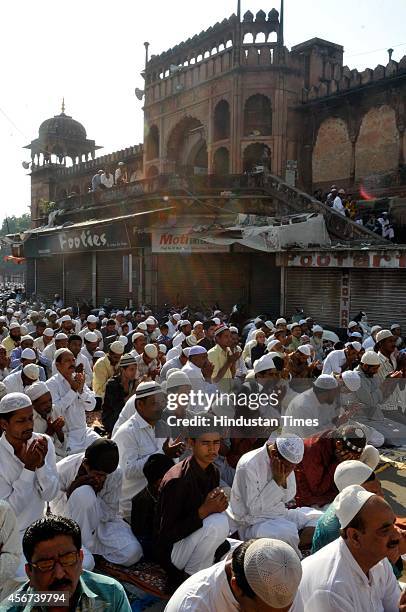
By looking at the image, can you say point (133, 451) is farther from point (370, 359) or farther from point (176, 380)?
point (370, 359)

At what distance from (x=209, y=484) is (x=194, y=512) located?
196mm

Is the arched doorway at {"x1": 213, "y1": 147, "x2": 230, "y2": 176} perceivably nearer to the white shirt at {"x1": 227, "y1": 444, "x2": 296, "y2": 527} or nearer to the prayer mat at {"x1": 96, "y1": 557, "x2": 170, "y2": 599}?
the white shirt at {"x1": 227, "y1": 444, "x2": 296, "y2": 527}

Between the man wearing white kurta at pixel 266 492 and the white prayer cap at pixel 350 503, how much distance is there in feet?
3.62

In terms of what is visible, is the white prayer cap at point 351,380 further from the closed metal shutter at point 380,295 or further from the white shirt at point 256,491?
the closed metal shutter at point 380,295

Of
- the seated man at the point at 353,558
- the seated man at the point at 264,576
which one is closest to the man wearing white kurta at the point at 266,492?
the seated man at the point at 353,558

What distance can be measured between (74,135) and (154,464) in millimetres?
37477

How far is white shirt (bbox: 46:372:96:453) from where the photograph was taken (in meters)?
5.59

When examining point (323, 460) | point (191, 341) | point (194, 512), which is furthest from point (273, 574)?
point (191, 341)

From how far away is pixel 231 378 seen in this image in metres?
7.82

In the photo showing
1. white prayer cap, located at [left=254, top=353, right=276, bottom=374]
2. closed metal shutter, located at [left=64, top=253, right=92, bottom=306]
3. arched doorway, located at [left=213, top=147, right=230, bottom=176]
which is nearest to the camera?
white prayer cap, located at [left=254, top=353, right=276, bottom=374]

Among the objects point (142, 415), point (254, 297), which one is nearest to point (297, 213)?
point (254, 297)

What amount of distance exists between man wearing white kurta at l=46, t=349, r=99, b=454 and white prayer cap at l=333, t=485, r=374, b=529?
3437 mm

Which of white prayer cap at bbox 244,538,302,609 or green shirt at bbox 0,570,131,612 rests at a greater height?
white prayer cap at bbox 244,538,302,609

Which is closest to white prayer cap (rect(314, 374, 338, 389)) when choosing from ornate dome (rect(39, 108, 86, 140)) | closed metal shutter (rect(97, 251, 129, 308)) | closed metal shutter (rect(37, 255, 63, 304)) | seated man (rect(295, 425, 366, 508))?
seated man (rect(295, 425, 366, 508))
